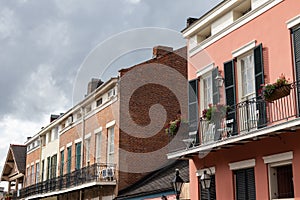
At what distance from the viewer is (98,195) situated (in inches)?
868

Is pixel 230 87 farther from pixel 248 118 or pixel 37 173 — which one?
pixel 37 173

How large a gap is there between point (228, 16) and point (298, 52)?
3.17 metres

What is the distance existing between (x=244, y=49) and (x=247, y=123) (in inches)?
73.9

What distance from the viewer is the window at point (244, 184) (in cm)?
1220

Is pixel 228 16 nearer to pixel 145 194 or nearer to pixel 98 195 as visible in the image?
pixel 145 194

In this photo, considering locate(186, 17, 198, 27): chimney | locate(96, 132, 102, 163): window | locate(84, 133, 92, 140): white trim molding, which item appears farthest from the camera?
locate(84, 133, 92, 140): white trim molding

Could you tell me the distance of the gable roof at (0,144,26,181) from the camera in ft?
120

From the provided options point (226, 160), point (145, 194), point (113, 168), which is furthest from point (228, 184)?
point (113, 168)

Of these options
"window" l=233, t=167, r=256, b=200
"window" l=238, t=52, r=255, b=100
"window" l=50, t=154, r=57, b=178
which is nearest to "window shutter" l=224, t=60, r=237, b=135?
"window" l=238, t=52, r=255, b=100

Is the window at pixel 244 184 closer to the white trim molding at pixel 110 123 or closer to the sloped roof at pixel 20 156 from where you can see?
the white trim molding at pixel 110 123

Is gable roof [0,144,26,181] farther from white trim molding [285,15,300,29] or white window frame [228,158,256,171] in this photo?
white trim molding [285,15,300,29]

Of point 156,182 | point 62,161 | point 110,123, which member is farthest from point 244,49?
point 62,161

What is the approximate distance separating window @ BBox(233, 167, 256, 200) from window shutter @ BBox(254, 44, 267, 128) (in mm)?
1284

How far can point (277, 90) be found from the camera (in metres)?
10.7
